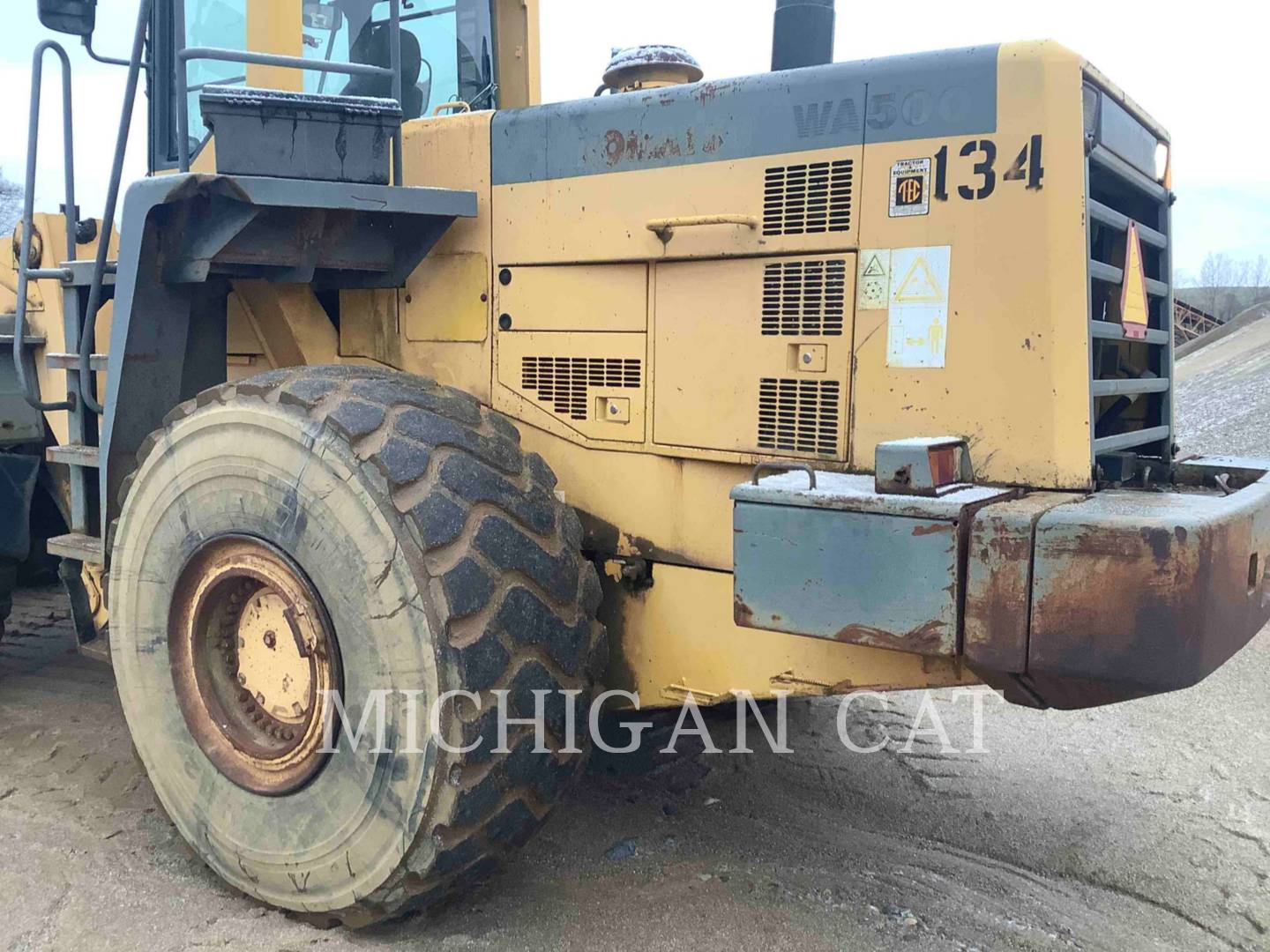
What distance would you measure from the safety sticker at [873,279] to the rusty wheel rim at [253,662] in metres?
1.54

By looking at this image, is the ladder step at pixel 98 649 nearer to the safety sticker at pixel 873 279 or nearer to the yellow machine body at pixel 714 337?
the yellow machine body at pixel 714 337

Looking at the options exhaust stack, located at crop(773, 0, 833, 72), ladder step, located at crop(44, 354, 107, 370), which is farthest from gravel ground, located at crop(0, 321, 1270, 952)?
exhaust stack, located at crop(773, 0, 833, 72)

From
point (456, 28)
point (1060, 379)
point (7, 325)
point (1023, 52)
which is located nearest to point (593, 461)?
point (1060, 379)

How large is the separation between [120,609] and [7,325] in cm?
211

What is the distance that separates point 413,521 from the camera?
8.36ft

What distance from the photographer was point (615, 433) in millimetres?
3127

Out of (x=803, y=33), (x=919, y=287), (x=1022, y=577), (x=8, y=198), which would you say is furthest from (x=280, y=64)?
(x=8, y=198)

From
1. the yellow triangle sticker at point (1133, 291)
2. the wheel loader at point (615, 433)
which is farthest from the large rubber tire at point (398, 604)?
the yellow triangle sticker at point (1133, 291)

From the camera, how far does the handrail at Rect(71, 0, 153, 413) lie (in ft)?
11.2

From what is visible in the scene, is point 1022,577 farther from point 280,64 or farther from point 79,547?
point 79,547

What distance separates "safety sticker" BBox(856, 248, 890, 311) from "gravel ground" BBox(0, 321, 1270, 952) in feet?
5.18

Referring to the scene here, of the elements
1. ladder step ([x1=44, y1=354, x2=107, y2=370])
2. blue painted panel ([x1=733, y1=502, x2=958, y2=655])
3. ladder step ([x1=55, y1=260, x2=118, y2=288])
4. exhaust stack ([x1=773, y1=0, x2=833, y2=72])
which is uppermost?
exhaust stack ([x1=773, y1=0, x2=833, y2=72])

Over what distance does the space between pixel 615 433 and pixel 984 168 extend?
1.20 m

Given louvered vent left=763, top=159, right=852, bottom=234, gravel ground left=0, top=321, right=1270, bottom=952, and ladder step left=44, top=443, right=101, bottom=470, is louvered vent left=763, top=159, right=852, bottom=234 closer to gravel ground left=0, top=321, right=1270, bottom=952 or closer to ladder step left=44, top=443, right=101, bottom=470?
gravel ground left=0, top=321, right=1270, bottom=952
